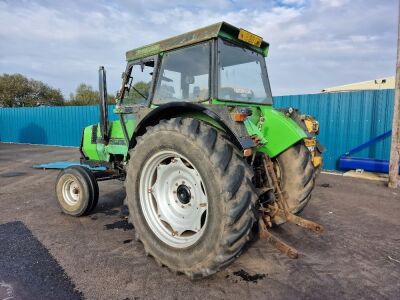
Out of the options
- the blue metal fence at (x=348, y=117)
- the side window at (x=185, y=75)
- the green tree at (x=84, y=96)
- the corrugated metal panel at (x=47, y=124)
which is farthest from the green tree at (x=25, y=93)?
the side window at (x=185, y=75)

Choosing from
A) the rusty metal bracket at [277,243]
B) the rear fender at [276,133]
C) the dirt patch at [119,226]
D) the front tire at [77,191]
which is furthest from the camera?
the front tire at [77,191]

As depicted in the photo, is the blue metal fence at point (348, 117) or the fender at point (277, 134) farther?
the blue metal fence at point (348, 117)

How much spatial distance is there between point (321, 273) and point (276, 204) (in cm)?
80

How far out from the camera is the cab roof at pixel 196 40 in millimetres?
3256

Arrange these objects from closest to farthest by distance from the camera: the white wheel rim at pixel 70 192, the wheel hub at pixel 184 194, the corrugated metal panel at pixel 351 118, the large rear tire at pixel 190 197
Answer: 1. the large rear tire at pixel 190 197
2. the wheel hub at pixel 184 194
3. the white wheel rim at pixel 70 192
4. the corrugated metal panel at pixel 351 118

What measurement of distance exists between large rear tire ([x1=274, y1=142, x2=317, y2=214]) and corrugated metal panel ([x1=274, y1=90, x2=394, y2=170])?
6.30 m

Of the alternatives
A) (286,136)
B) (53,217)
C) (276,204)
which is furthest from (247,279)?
(53,217)

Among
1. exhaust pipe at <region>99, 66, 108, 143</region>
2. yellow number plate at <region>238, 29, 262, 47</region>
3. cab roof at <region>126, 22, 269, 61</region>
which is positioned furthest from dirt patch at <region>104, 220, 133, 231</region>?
yellow number plate at <region>238, 29, 262, 47</region>

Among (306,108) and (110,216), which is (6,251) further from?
(306,108)

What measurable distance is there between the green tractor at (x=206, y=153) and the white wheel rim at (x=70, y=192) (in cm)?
20

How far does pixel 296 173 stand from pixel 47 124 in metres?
19.4

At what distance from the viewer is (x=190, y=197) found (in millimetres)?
3051

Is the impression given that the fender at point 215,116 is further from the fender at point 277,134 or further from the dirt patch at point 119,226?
the dirt patch at point 119,226

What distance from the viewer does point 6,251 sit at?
347 cm
